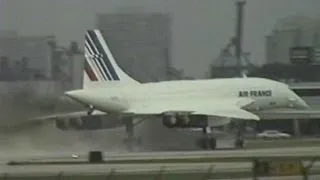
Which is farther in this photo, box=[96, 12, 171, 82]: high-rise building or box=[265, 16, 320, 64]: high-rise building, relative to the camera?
box=[265, 16, 320, 64]: high-rise building

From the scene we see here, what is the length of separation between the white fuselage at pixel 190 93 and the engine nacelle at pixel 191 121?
0.37 meters

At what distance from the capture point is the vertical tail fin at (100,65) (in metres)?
6.57

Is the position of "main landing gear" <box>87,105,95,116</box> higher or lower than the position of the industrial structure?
lower

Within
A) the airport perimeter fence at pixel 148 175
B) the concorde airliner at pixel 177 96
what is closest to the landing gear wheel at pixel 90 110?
the concorde airliner at pixel 177 96

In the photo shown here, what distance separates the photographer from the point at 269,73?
22.8 ft

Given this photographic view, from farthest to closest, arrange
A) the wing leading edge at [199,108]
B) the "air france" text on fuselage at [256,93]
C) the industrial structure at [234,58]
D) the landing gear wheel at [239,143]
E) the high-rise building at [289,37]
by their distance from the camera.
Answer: the "air france" text on fuselage at [256,93] → the wing leading edge at [199,108] → the high-rise building at [289,37] → the industrial structure at [234,58] → the landing gear wheel at [239,143]

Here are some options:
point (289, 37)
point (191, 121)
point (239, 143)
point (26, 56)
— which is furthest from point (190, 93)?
point (26, 56)

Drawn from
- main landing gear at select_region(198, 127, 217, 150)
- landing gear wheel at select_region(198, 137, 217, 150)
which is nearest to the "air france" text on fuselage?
main landing gear at select_region(198, 127, 217, 150)

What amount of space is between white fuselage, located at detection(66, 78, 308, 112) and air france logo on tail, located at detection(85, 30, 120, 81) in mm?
119

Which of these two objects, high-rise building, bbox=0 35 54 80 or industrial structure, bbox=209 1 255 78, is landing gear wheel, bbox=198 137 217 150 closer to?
industrial structure, bbox=209 1 255 78

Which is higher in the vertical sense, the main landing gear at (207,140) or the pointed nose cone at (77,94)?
the pointed nose cone at (77,94)

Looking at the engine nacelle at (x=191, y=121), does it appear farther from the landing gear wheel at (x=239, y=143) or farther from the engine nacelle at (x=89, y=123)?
the landing gear wheel at (x=239, y=143)

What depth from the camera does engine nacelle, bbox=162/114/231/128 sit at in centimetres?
621

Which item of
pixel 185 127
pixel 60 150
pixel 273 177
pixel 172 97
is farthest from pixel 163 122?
pixel 273 177
